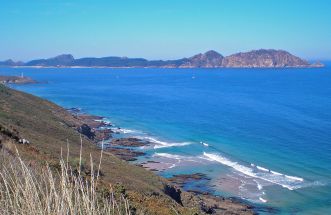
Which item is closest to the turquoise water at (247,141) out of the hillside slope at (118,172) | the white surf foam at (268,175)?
the white surf foam at (268,175)

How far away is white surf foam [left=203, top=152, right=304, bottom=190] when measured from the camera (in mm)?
37081

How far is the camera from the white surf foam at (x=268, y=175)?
122 feet

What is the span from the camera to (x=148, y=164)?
4488 cm

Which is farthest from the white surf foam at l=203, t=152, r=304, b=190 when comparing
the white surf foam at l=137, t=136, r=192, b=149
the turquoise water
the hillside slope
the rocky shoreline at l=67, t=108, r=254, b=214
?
the white surf foam at l=137, t=136, r=192, b=149

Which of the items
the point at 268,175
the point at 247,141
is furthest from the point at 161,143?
the point at 268,175

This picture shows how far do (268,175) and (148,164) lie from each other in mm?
12285

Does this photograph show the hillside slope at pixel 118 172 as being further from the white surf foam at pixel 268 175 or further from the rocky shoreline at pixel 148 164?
the white surf foam at pixel 268 175

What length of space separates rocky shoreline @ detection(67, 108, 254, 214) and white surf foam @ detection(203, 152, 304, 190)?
4521 millimetres

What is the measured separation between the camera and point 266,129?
60.3 m

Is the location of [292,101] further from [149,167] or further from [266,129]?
[149,167]

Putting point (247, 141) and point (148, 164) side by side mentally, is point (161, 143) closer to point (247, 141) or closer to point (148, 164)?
point (148, 164)

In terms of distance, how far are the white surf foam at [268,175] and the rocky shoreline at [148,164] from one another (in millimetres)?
Answer: 4521

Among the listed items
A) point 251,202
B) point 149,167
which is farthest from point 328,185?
point 149,167

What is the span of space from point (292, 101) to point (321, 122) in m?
28.3
